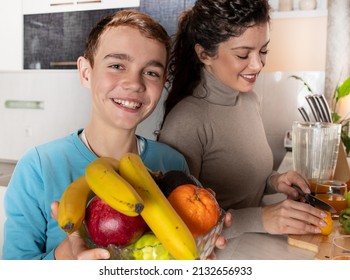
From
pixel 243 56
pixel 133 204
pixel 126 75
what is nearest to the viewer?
pixel 133 204

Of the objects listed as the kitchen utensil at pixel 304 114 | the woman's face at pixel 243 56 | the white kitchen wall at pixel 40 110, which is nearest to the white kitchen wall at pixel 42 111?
the white kitchen wall at pixel 40 110

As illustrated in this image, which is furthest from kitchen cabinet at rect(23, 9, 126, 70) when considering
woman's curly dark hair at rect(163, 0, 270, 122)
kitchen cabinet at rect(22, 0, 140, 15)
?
woman's curly dark hair at rect(163, 0, 270, 122)

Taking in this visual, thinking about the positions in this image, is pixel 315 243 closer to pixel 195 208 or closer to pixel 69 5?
pixel 195 208

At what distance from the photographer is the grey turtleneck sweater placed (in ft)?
1.66

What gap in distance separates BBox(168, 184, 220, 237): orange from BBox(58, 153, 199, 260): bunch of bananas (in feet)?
0.08

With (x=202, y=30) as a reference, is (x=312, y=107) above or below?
below

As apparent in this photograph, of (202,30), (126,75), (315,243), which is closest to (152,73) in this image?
(126,75)

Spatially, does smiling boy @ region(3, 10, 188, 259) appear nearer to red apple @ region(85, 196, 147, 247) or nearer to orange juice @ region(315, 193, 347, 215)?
red apple @ region(85, 196, 147, 247)

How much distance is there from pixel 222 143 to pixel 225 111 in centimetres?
5

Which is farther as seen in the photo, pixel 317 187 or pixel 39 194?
pixel 317 187

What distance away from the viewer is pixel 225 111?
21.9 inches

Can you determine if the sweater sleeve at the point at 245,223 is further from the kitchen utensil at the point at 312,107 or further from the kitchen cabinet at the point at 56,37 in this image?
the kitchen cabinet at the point at 56,37
